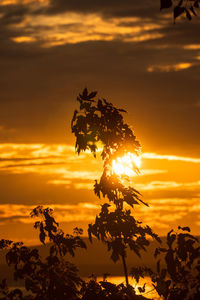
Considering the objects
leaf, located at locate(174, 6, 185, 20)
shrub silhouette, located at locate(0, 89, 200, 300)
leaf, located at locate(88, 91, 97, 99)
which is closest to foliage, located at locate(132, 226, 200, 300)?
shrub silhouette, located at locate(0, 89, 200, 300)

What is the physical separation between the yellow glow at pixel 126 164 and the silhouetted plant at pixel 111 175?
0.31 feet

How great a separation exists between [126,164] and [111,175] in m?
0.43

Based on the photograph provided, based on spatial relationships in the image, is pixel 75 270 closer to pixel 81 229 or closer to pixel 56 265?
pixel 56 265

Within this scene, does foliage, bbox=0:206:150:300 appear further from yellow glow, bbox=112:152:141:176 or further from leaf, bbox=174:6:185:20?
leaf, bbox=174:6:185:20

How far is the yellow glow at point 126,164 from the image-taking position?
12.2 metres

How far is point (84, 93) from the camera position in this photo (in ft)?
40.4

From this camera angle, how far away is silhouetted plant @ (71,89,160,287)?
12.0 m

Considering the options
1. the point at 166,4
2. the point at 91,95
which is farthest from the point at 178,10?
the point at 91,95

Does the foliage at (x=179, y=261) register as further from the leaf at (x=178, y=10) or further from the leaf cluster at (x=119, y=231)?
the leaf at (x=178, y=10)

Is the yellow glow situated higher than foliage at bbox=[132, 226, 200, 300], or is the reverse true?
the yellow glow

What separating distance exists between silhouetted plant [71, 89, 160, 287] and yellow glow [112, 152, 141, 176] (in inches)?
3.8

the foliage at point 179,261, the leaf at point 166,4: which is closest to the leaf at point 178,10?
the leaf at point 166,4

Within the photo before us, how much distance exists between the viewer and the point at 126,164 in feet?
40.7

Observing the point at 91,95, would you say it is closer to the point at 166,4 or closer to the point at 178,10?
the point at 178,10
